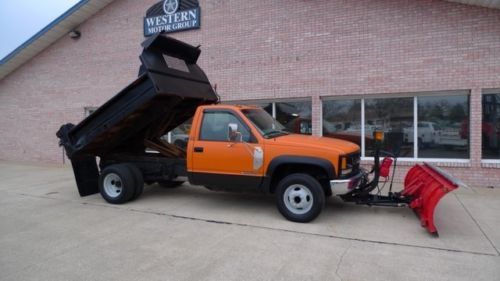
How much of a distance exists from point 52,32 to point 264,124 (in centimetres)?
1176

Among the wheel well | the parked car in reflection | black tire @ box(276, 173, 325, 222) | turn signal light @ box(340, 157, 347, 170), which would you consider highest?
the parked car in reflection

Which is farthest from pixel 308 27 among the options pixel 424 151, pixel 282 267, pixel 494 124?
pixel 282 267

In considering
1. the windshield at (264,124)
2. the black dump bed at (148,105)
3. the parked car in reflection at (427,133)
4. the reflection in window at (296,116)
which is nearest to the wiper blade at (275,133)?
the windshield at (264,124)

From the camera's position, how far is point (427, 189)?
572cm

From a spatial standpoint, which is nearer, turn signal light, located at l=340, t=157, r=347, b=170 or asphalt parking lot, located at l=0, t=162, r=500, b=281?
asphalt parking lot, located at l=0, t=162, r=500, b=281

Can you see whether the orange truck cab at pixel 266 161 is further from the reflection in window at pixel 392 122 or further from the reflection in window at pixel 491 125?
the reflection in window at pixel 491 125

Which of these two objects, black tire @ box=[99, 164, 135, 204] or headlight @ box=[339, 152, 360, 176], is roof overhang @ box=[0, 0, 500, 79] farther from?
headlight @ box=[339, 152, 360, 176]

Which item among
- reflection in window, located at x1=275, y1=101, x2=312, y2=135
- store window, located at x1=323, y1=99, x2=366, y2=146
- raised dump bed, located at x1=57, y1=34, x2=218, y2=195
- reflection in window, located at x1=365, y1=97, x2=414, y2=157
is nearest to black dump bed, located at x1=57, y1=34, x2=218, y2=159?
raised dump bed, located at x1=57, y1=34, x2=218, y2=195

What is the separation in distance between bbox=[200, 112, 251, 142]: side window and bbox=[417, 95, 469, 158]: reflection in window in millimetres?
5452

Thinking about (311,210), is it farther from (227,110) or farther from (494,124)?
(494,124)

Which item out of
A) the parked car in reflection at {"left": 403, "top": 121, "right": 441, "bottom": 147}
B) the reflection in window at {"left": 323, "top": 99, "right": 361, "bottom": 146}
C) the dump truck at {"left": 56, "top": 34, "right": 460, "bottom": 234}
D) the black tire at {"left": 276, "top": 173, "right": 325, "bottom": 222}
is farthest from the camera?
the reflection in window at {"left": 323, "top": 99, "right": 361, "bottom": 146}

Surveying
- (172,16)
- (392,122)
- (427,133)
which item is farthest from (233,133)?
(172,16)

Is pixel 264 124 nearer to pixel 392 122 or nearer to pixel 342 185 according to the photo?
pixel 342 185

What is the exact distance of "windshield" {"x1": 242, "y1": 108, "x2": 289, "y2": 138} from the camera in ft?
21.1
